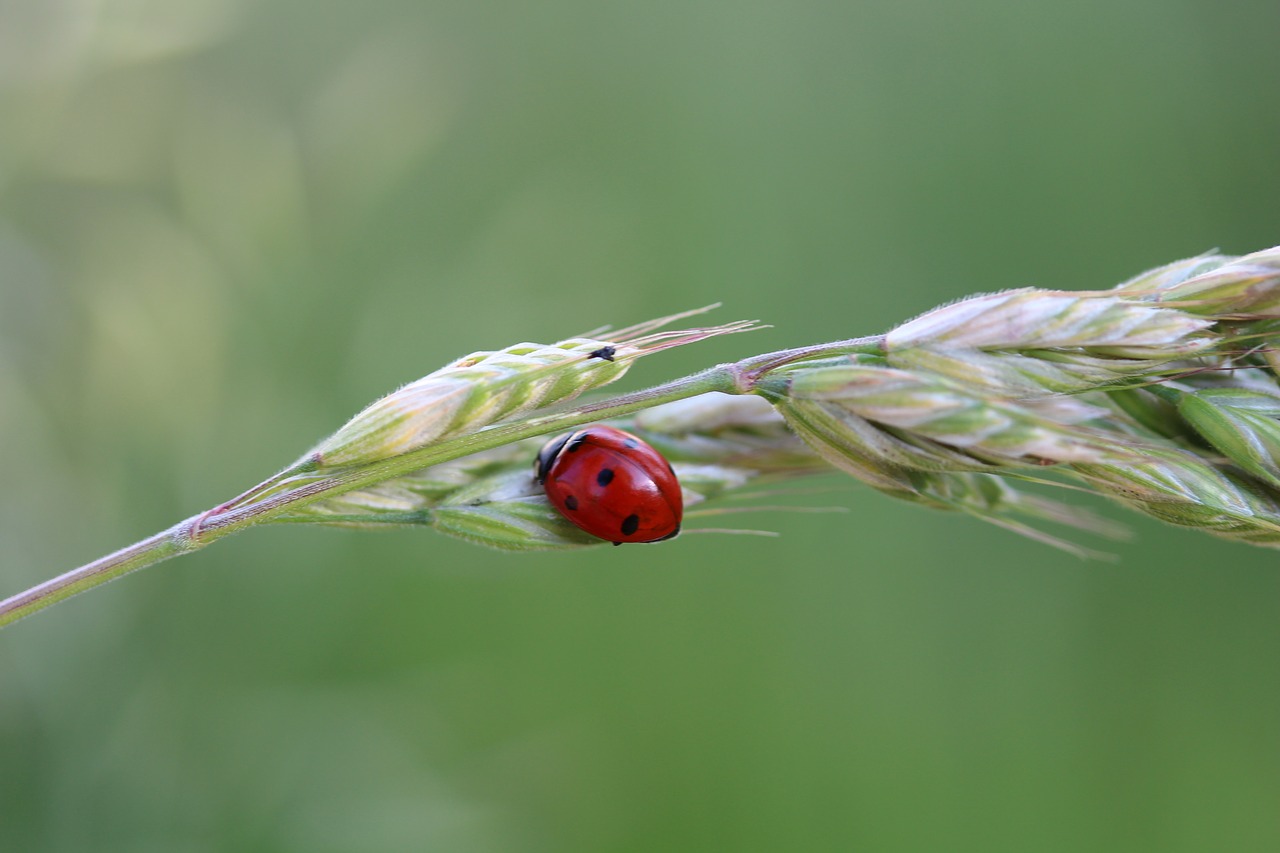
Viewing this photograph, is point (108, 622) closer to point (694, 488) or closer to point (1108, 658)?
point (694, 488)

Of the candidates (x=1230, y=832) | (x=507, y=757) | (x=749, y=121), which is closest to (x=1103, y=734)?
(x=1230, y=832)

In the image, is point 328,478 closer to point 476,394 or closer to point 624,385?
point 476,394

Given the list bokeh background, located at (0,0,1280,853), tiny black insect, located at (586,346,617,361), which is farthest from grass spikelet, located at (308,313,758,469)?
bokeh background, located at (0,0,1280,853)

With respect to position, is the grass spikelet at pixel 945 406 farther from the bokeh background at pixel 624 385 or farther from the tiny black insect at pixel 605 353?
the bokeh background at pixel 624 385

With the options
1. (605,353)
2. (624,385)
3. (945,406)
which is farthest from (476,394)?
(624,385)

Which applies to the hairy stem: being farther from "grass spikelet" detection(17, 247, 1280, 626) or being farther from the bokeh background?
the bokeh background

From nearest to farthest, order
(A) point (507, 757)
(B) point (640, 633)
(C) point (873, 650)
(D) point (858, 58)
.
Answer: (A) point (507, 757) < (B) point (640, 633) < (C) point (873, 650) < (D) point (858, 58)
